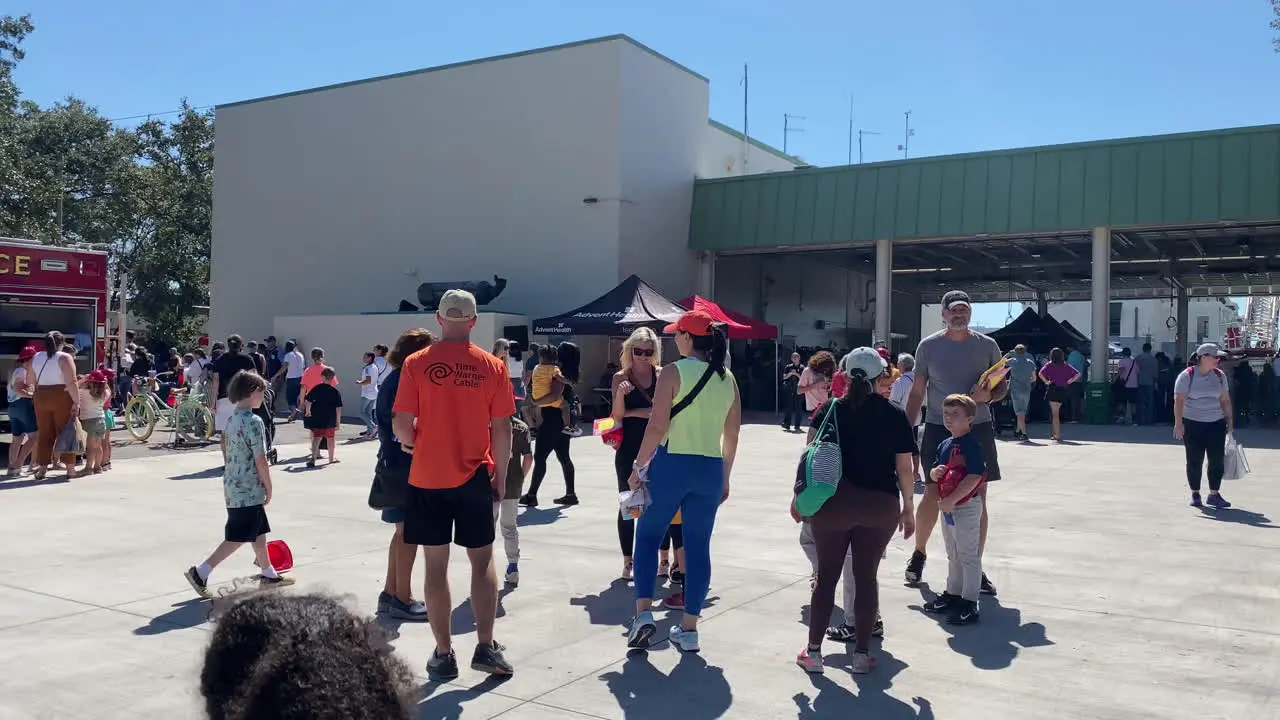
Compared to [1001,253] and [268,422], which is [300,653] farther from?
[1001,253]

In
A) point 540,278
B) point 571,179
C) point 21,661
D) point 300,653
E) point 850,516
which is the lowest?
point 21,661

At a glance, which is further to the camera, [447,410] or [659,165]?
[659,165]

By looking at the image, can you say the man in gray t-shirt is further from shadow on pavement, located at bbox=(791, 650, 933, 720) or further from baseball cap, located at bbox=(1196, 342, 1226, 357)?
baseball cap, located at bbox=(1196, 342, 1226, 357)

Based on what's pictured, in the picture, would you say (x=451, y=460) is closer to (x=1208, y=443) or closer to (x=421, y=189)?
(x=1208, y=443)

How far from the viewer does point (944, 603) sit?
6305 mm

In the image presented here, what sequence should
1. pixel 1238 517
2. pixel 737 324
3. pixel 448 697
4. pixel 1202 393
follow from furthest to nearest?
1. pixel 737 324
2. pixel 1202 393
3. pixel 1238 517
4. pixel 448 697

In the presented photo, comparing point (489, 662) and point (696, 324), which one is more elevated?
point (696, 324)

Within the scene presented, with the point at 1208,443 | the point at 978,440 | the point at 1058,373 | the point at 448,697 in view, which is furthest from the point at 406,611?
the point at 1058,373

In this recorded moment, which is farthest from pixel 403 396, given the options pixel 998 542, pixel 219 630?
pixel 998 542

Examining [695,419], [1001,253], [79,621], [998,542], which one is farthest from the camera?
[1001,253]

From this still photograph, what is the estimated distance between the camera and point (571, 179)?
2483 centimetres

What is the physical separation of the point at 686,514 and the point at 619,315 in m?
16.1

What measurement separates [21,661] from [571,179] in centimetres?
2055

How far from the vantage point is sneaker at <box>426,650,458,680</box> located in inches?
195
